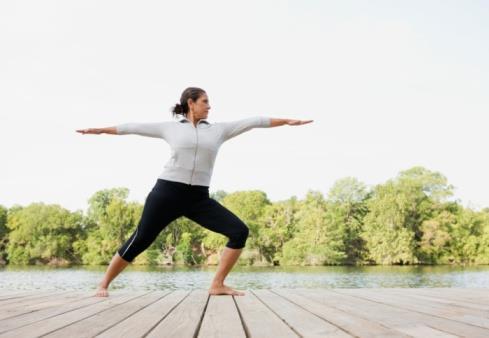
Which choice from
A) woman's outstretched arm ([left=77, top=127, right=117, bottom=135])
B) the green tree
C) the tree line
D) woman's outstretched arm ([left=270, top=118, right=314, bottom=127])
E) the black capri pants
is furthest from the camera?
the green tree

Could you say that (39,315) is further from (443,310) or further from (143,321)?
(443,310)

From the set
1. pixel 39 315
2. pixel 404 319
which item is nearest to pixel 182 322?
pixel 39 315

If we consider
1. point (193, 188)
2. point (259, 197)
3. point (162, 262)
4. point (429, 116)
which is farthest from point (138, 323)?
point (429, 116)

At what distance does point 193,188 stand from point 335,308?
6.03 ft

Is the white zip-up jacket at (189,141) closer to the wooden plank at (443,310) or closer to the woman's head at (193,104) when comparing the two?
the woman's head at (193,104)

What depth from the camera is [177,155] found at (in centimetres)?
478

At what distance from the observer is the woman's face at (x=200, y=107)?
16.6ft

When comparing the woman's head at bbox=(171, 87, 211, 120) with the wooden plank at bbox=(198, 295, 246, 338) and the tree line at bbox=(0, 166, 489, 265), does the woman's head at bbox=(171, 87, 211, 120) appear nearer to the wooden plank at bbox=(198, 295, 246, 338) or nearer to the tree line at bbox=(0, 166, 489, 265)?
the wooden plank at bbox=(198, 295, 246, 338)

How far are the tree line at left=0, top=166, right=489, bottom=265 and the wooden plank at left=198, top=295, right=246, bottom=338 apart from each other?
4217cm

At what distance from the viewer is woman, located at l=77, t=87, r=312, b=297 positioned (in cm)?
475

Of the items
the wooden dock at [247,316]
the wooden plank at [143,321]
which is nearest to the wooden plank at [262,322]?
the wooden dock at [247,316]

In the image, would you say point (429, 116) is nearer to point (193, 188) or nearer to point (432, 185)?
point (432, 185)

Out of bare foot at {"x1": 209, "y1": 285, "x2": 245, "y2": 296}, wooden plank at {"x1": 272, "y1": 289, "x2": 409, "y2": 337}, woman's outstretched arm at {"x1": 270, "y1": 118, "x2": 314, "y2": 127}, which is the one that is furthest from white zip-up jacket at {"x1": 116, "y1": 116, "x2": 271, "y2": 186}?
wooden plank at {"x1": 272, "y1": 289, "x2": 409, "y2": 337}

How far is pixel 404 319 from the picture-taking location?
2.95 metres
